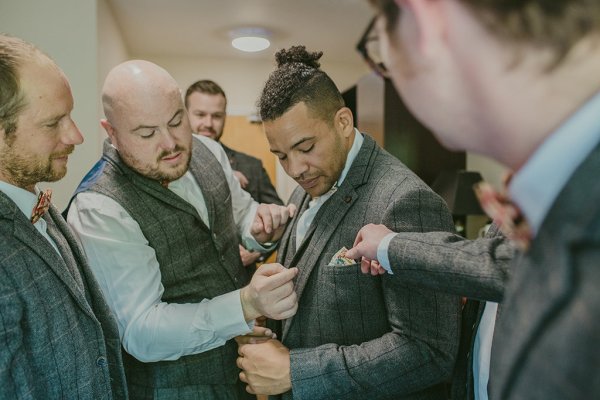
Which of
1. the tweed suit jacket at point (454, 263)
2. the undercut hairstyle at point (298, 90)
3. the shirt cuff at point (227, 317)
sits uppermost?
the undercut hairstyle at point (298, 90)

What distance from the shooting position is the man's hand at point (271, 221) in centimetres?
169

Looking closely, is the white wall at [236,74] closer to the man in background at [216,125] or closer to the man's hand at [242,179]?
the man in background at [216,125]

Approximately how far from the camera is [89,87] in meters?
3.28

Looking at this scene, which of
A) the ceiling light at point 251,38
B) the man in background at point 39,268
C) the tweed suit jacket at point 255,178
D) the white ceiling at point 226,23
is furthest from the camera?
the ceiling light at point 251,38

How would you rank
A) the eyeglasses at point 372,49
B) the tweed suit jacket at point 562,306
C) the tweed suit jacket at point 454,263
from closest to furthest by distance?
the tweed suit jacket at point 562,306, the eyeglasses at point 372,49, the tweed suit jacket at point 454,263

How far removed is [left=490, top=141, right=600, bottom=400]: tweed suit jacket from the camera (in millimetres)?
362

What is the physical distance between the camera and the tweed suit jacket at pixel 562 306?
1.19 feet

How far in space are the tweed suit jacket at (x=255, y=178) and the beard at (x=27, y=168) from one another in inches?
88.9

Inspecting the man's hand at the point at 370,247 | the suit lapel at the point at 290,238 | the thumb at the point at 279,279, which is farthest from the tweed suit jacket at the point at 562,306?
the suit lapel at the point at 290,238

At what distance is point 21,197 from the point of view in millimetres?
1181

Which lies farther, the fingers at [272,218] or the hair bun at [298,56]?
the fingers at [272,218]

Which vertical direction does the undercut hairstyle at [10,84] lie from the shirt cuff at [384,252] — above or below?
above

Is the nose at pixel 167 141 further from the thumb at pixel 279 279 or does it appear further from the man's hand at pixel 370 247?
the man's hand at pixel 370 247

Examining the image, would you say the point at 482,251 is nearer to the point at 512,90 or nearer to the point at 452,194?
the point at 512,90
